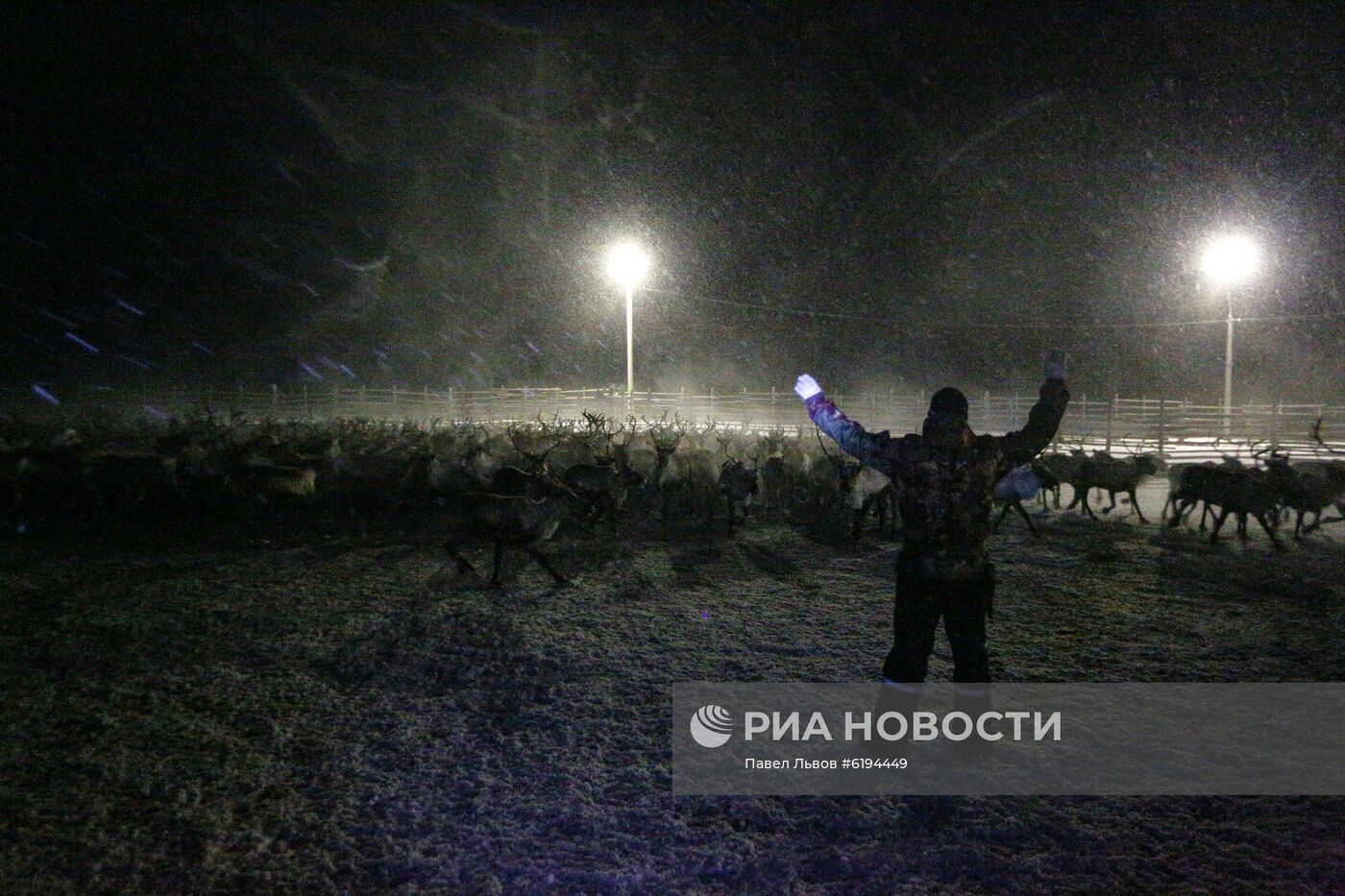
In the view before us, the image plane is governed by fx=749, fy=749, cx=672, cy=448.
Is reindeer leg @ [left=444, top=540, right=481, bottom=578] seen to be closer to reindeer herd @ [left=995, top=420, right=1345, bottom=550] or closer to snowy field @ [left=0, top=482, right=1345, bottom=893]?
snowy field @ [left=0, top=482, right=1345, bottom=893]

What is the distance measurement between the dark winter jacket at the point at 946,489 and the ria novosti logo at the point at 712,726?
164cm

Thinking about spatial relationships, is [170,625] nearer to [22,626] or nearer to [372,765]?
[22,626]

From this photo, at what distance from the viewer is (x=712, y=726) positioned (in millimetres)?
4867

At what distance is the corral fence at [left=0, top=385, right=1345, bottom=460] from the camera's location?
23.2 meters

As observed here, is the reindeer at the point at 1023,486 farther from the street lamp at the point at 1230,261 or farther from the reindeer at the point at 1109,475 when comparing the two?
the street lamp at the point at 1230,261

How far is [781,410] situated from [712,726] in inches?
1226

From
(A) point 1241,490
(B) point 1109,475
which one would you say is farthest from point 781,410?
(A) point 1241,490

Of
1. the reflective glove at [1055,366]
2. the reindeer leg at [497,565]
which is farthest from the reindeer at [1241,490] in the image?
the reindeer leg at [497,565]

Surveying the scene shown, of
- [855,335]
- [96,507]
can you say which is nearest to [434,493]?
[96,507]

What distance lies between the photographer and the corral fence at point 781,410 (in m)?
23.2

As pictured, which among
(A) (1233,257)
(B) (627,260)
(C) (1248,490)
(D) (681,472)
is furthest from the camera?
(B) (627,260)

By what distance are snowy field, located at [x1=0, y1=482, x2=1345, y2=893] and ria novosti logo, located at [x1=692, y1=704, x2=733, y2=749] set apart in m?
0.22

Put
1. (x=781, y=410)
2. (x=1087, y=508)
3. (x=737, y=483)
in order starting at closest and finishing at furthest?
(x=737, y=483) → (x=1087, y=508) → (x=781, y=410)

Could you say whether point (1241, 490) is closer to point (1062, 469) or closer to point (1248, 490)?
point (1248, 490)
